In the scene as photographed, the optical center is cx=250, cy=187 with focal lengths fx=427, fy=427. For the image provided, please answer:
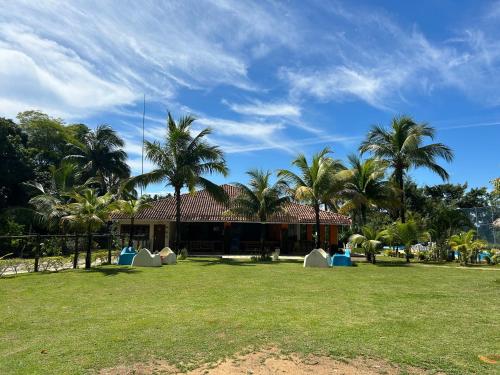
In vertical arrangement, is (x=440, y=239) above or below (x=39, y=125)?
below

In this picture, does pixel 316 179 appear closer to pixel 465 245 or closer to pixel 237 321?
pixel 465 245

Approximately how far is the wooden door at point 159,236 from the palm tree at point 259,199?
693cm

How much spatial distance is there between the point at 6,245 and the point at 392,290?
70.2 ft

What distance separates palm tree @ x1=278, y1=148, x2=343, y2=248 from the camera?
21156 mm

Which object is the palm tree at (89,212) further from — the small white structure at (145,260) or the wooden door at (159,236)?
the wooden door at (159,236)

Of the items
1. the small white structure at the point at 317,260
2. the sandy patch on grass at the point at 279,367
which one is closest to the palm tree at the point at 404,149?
the small white structure at the point at 317,260

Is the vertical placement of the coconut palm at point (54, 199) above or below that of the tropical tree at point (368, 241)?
above

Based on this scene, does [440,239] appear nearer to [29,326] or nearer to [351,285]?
[351,285]

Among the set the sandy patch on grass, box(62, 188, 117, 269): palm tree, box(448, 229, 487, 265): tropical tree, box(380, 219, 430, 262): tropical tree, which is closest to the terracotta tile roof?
box(380, 219, 430, 262): tropical tree

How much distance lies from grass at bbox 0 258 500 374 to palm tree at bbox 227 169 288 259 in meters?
10.5

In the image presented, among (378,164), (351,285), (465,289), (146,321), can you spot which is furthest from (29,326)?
(378,164)

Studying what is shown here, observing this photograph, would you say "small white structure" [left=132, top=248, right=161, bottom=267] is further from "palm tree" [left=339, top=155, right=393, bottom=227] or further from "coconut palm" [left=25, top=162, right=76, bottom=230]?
"palm tree" [left=339, top=155, right=393, bottom=227]

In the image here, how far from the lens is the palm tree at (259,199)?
73.9ft

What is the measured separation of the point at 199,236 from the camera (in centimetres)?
2784
